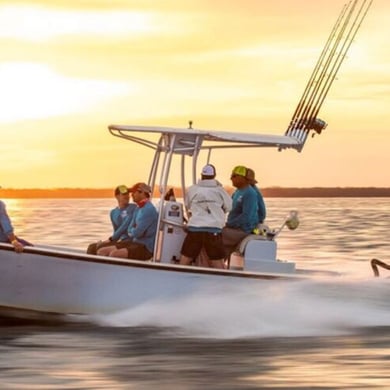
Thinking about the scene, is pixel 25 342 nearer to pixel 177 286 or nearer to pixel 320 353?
pixel 177 286

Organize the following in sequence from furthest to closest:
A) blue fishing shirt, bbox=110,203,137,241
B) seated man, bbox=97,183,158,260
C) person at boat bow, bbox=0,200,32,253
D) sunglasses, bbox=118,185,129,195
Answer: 1. sunglasses, bbox=118,185,129,195
2. blue fishing shirt, bbox=110,203,137,241
3. seated man, bbox=97,183,158,260
4. person at boat bow, bbox=0,200,32,253

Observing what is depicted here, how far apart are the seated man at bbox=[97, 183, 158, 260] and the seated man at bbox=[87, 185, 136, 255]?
0.34 ft

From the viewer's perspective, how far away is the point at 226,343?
47.7 feet

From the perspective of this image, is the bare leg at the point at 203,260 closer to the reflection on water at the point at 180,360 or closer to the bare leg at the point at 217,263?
the bare leg at the point at 217,263

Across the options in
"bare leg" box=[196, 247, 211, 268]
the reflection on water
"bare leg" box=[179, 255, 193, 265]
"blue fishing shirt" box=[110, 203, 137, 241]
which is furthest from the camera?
"blue fishing shirt" box=[110, 203, 137, 241]

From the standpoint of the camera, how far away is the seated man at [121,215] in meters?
16.0

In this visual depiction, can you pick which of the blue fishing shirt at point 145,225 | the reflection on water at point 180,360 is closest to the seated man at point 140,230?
the blue fishing shirt at point 145,225

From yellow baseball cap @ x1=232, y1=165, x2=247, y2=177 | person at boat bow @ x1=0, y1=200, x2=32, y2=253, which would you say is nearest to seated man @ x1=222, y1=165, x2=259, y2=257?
yellow baseball cap @ x1=232, y1=165, x2=247, y2=177

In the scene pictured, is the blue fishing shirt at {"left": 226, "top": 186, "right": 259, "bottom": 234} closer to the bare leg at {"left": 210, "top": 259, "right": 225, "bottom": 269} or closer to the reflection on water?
the bare leg at {"left": 210, "top": 259, "right": 225, "bottom": 269}

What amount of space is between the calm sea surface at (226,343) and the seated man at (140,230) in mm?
678

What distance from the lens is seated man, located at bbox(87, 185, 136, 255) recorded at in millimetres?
15977

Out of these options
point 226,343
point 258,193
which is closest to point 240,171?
point 258,193

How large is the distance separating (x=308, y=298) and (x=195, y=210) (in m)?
1.97

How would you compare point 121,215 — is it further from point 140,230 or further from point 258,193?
point 258,193
